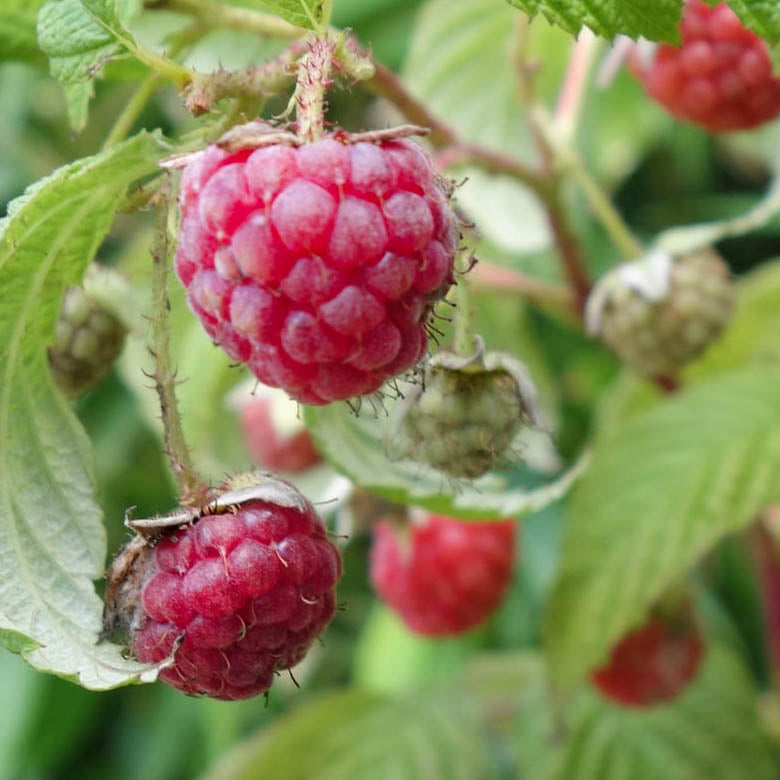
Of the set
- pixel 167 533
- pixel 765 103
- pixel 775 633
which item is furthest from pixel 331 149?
pixel 775 633

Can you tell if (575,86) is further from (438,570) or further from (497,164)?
(438,570)

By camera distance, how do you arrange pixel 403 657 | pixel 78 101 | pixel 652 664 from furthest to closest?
1. pixel 403 657
2. pixel 652 664
3. pixel 78 101

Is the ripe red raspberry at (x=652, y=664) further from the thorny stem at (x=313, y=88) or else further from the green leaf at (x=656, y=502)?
the thorny stem at (x=313, y=88)

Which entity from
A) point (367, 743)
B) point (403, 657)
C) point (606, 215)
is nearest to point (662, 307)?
point (606, 215)

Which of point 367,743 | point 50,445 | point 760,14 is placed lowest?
point 367,743

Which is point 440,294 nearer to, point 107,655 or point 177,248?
point 177,248

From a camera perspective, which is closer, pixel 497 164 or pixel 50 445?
pixel 50 445

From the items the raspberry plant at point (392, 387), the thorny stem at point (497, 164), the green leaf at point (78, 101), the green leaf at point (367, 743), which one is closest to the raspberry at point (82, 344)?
the raspberry plant at point (392, 387)
